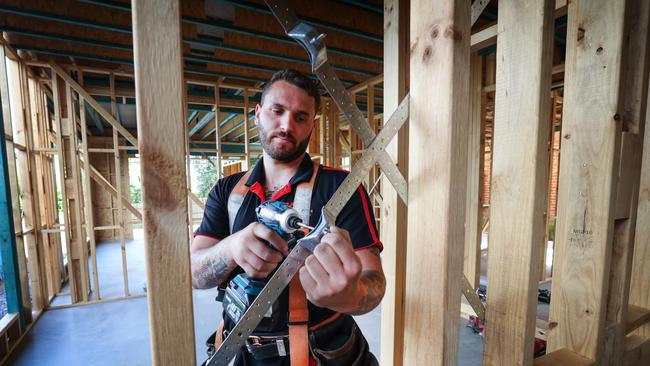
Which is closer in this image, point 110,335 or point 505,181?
point 505,181

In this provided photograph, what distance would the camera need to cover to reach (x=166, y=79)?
43 cm

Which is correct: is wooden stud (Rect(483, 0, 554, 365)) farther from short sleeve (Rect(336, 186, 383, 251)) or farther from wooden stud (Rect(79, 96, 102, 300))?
wooden stud (Rect(79, 96, 102, 300))

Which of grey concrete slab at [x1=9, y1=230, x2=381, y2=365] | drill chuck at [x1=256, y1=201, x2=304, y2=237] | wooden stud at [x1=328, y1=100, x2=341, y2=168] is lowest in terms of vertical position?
grey concrete slab at [x1=9, y1=230, x2=381, y2=365]

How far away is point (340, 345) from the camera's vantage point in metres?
1.14

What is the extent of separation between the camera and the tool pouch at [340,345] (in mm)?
1078

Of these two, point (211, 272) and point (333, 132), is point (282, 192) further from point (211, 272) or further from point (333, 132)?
point (333, 132)

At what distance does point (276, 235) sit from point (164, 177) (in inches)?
15.4

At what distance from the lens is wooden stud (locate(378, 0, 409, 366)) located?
1122mm

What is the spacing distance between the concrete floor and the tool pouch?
6.26 feet

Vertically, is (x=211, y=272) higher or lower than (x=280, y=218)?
lower

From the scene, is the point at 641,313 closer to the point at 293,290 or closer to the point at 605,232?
the point at 605,232

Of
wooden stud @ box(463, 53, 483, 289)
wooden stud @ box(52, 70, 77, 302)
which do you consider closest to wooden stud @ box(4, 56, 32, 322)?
wooden stud @ box(52, 70, 77, 302)


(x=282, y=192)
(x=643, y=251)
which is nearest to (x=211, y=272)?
(x=282, y=192)

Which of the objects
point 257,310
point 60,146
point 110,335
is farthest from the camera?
point 60,146
